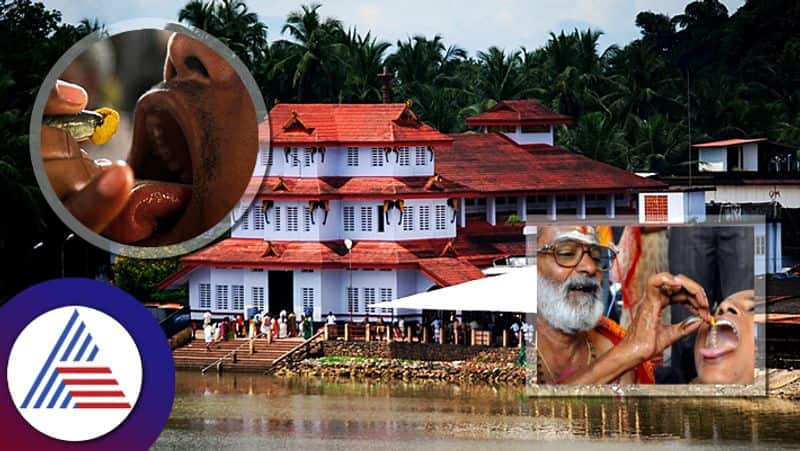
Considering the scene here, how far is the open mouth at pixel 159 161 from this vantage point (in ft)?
83.2

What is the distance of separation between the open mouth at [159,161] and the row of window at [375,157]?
3155 cm

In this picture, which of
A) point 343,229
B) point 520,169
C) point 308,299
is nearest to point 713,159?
point 520,169

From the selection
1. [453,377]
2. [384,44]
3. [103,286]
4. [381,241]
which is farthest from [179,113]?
[384,44]

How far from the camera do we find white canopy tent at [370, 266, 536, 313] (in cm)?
5128

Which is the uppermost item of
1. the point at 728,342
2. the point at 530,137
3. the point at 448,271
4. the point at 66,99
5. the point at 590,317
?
the point at 530,137

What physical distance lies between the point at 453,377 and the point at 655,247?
9.79 meters

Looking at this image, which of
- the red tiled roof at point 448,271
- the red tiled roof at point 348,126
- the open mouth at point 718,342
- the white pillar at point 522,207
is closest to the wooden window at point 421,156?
the red tiled roof at point 348,126

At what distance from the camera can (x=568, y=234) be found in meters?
42.9

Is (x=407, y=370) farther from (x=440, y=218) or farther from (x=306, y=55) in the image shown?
(x=306, y=55)

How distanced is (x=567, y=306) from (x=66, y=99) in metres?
18.8

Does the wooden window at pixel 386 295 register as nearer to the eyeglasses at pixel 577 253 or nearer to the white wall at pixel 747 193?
the eyeglasses at pixel 577 253

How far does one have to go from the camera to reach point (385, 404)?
4825cm

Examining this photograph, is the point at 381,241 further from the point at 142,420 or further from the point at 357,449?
the point at 142,420

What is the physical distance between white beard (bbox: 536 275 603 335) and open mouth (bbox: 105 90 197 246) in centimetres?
1788
